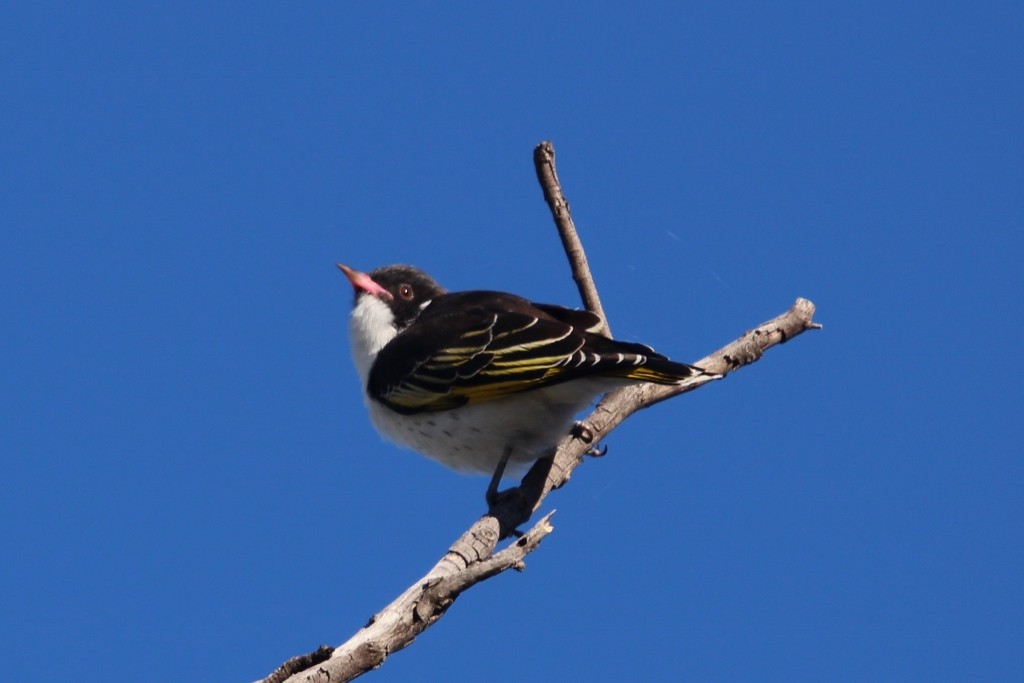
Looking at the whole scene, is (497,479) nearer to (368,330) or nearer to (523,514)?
(523,514)

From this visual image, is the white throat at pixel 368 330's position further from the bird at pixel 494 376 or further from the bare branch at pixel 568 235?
the bare branch at pixel 568 235

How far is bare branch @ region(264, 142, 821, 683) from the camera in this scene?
5.09m

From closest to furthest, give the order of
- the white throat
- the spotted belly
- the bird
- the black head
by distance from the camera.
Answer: the bird
the spotted belly
the white throat
the black head

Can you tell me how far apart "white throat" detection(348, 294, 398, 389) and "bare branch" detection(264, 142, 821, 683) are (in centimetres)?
132

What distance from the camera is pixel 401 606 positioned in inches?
209

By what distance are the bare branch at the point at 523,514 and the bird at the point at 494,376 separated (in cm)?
21

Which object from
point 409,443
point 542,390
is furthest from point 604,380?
point 409,443

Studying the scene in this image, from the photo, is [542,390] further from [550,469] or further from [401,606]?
[401,606]

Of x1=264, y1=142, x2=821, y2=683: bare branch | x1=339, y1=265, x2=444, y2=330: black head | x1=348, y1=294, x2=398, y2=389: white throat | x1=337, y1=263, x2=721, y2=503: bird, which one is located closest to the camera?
x1=264, y1=142, x2=821, y2=683: bare branch

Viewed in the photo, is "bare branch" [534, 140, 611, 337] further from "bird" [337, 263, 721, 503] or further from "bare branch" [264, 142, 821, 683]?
"bird" [337, 263, 721, 503]

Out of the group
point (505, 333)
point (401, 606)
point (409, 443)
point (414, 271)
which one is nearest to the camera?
point (401, 606)

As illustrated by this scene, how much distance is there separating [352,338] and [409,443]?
0.95 m

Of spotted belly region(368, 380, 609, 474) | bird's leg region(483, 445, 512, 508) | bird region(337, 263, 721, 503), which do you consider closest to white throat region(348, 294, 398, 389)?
bird region(337, 263, 721, 503)

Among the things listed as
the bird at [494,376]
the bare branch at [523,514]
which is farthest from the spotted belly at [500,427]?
the bare branch at [523,514]
